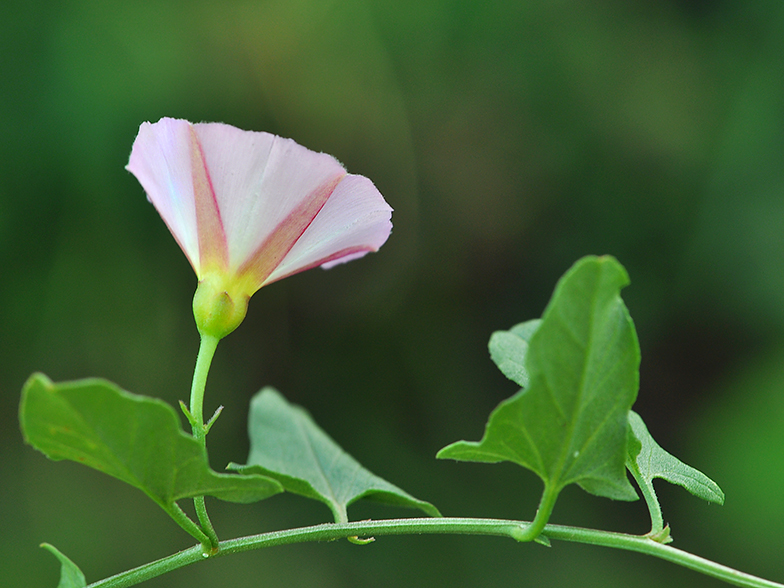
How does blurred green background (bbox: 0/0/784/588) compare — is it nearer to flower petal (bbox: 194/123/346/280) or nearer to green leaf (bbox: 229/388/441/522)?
green leaf (bbox: 229/388/441/522)

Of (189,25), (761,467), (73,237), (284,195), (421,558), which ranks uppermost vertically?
(189,25)

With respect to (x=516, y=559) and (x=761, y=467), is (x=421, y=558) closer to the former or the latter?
(x=516, y=559)

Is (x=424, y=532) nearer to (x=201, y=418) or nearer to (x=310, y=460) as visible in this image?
(x=201, y=418)

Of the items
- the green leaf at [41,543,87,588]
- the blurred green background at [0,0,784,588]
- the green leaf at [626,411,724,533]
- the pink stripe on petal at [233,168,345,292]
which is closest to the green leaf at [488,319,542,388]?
the green leaf at [626,411,724,533]

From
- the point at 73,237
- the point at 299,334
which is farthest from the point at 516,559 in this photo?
the point at 73,237

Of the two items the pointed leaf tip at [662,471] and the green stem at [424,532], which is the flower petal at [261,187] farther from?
the pointed leaf tip at [662,471]

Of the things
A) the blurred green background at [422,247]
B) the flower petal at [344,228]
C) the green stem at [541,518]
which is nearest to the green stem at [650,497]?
the green stem at [541,518]
